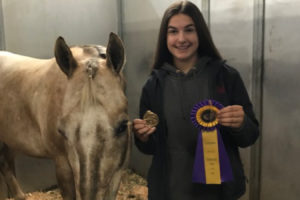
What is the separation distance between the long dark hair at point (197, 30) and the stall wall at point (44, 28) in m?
1.57

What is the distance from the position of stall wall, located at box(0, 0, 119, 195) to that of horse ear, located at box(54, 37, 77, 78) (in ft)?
5.29

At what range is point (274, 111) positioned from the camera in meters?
1.93

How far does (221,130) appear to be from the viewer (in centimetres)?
135

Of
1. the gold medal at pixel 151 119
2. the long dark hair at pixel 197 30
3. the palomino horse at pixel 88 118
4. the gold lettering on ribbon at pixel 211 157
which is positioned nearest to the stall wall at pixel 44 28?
the palomino horse at pixel 88 118

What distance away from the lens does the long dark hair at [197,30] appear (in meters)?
1.35

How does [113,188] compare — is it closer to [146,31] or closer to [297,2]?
[297,2]

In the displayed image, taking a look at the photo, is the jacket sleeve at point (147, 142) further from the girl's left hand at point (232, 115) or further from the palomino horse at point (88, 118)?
the girl's left hand at point (232, 115)

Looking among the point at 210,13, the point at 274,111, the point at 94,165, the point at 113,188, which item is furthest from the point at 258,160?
the point at 94,165

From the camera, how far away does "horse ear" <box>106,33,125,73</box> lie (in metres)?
1.16

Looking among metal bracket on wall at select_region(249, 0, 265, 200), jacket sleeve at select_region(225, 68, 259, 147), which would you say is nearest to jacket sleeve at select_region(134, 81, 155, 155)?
jacket sleeve at select_region(225, 68, 259, 147)

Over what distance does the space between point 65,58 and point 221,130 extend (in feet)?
2.27

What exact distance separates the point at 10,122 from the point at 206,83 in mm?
1188

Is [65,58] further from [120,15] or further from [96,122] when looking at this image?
[120,15]

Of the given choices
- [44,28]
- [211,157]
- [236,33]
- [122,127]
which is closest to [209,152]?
[211,157]
